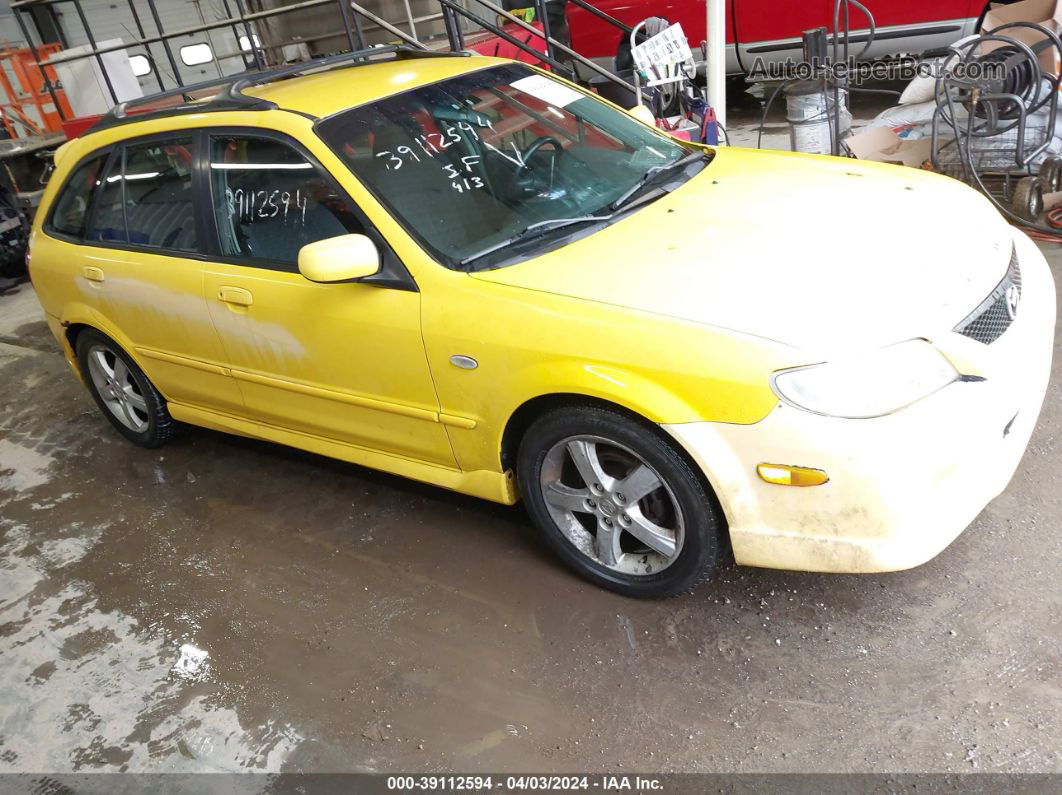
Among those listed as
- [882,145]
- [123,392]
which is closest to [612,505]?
[123,392]

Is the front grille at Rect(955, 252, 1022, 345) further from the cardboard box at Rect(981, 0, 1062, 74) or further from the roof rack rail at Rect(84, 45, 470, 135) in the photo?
the cardboard box at Rect(981, 0, 1062, 74)

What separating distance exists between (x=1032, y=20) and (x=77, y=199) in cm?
556

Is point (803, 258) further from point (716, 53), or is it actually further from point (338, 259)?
point (716, 53)

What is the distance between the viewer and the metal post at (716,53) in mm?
4945

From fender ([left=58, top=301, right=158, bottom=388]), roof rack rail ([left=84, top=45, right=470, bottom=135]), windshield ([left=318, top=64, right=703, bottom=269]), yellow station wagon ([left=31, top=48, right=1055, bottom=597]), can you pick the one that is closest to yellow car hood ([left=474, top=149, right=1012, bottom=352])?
yellow station wagon ([left=31, top=48, right=1055, bottom=597])

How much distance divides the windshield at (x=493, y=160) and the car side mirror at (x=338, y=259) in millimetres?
185

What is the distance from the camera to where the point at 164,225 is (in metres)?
3.46

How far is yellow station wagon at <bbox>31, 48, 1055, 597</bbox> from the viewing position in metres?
2.14

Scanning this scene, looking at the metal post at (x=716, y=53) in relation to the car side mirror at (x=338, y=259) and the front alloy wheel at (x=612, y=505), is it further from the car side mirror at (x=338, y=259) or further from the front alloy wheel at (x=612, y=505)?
the front alloy wheel at (x=612, y=505)

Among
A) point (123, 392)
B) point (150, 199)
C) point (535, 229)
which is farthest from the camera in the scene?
point (123, 392)

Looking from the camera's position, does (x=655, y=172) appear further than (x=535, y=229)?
Yes

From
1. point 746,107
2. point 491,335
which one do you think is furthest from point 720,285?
point 746,107

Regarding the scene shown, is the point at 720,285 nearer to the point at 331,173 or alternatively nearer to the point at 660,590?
the point at 660,590

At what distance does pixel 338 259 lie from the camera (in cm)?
257
